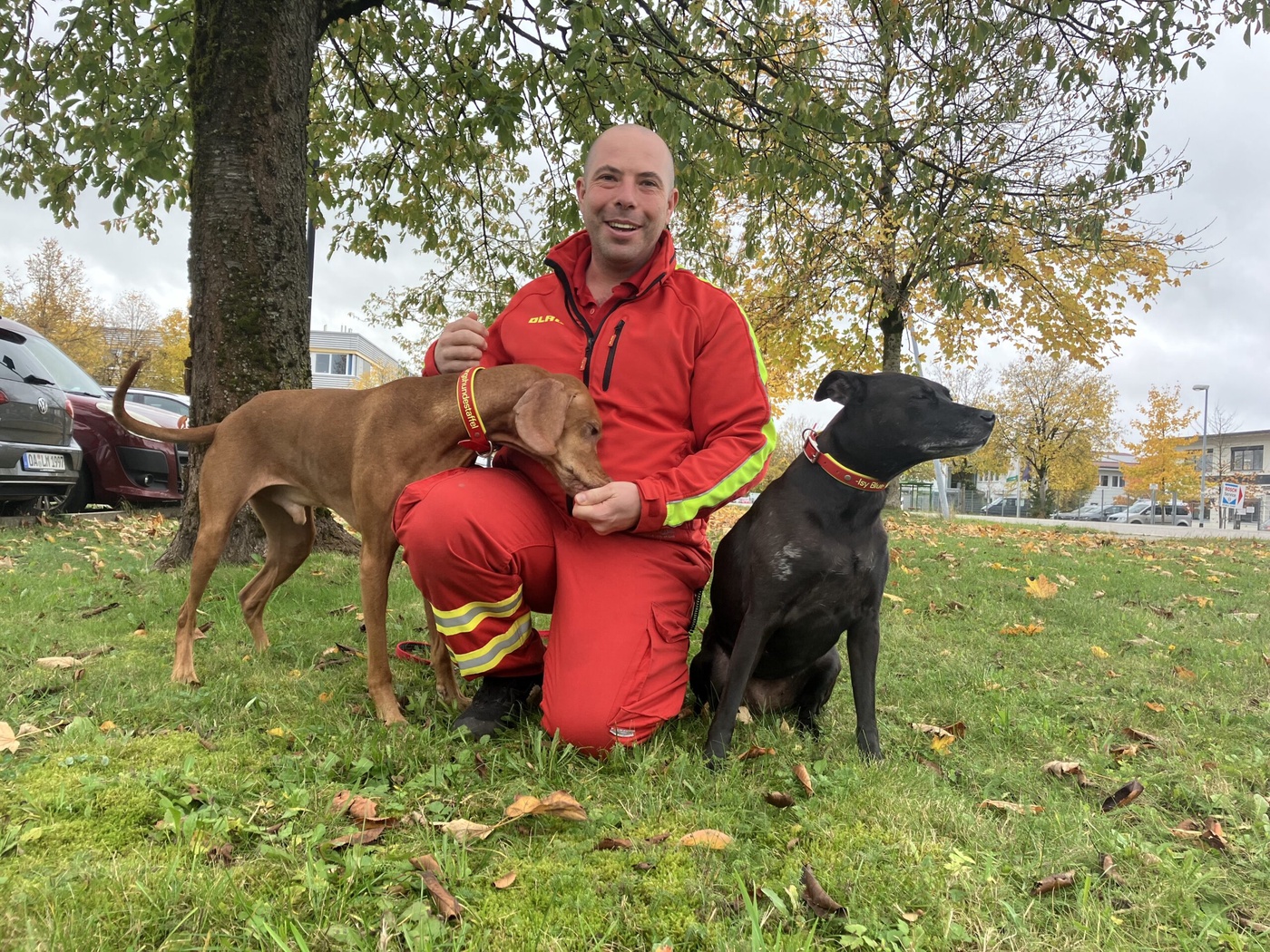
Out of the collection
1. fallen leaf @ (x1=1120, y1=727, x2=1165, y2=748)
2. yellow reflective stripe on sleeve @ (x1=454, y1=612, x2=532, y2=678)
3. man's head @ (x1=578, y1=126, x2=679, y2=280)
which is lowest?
fallen leaf @ (x1=1120, y1=727, x2=1165, y2=748)

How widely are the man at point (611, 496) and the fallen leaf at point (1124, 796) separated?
1.38 m

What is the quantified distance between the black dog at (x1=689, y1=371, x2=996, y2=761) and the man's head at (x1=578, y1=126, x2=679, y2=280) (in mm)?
910

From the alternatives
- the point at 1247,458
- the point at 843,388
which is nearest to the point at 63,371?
the point at 843,388

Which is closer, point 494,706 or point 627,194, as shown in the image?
point 494,706

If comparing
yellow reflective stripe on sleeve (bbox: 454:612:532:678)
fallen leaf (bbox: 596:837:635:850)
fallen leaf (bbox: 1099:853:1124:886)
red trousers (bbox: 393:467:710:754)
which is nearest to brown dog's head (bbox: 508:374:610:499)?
red trousers (bbox: 393:467:710:754)

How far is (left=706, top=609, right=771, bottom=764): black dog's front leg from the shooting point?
2430 mm

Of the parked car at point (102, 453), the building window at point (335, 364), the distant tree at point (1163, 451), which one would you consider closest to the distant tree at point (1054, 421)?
the distant tree at point (1163, 451)

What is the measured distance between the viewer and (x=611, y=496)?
2488 mm

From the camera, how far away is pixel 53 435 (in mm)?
7289

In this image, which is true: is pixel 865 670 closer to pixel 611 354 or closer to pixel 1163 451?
pixel 611 354

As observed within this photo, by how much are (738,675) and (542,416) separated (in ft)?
3.69

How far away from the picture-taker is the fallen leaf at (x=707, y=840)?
5.95 feet

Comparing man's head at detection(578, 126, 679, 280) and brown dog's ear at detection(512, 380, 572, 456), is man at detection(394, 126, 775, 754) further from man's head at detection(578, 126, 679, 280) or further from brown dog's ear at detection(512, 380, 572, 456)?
brown dog's ear at detection(512, 380, 572, 456)

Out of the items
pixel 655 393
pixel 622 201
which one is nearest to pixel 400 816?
pixel 655 393
